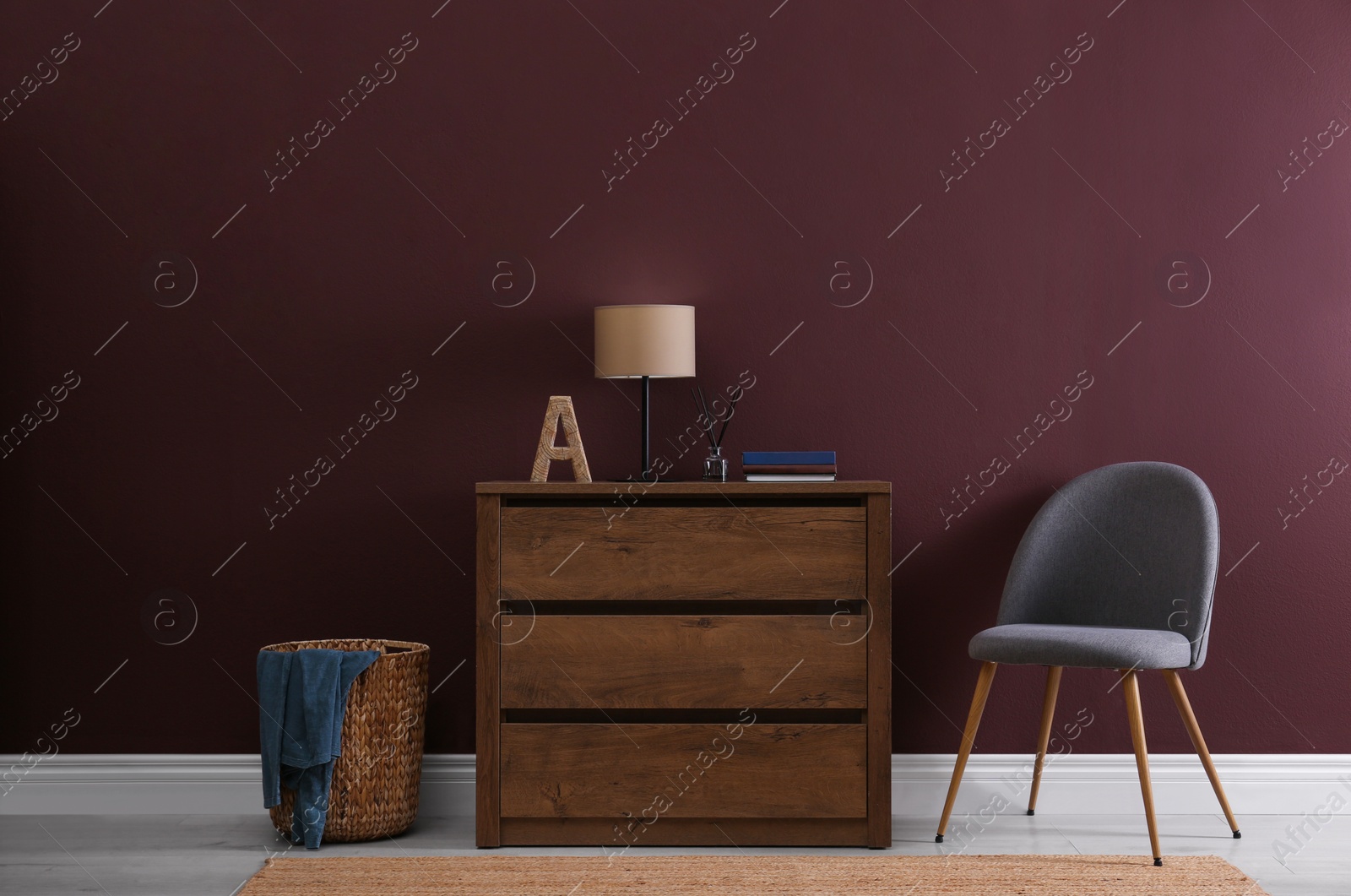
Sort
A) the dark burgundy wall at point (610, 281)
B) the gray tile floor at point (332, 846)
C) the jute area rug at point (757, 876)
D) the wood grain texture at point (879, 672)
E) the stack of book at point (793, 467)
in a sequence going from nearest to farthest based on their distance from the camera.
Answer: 1. the jute area rug at point (757, 876)
2. the gray tile floor at point (332, 846)
3. the wood grain texture at point (879, 672)
4. the stack of book at point (793, 467)
5. the dark burgundy wall at point (610, 281)

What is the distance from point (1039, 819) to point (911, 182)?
1.68m

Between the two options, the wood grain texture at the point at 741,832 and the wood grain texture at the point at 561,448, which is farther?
the wood grain texture at the point at 561,448

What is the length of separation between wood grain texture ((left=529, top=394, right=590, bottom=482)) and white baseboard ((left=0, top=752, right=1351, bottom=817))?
86cm

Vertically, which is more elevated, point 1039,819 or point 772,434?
point 772,434

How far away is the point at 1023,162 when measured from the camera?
9.62 ft

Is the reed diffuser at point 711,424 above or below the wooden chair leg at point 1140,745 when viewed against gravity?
above

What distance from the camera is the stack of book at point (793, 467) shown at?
261 cm

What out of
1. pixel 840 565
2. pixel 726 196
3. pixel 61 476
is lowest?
pixel 840 565

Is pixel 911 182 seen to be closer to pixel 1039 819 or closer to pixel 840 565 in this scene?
pixel 840 565

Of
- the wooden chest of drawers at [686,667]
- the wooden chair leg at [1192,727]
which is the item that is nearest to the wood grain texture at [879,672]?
the wooden chest of drawers at [686,667]

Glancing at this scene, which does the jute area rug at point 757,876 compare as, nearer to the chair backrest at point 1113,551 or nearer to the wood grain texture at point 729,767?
the wood grain texture at point 729,767

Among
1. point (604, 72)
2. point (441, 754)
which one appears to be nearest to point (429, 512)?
point (441, 754)

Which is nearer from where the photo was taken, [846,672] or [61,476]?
[846,672]

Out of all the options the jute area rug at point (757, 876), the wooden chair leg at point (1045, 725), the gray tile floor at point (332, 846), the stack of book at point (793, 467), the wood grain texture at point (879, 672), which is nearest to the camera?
the jute area rug at point (757, 876)
